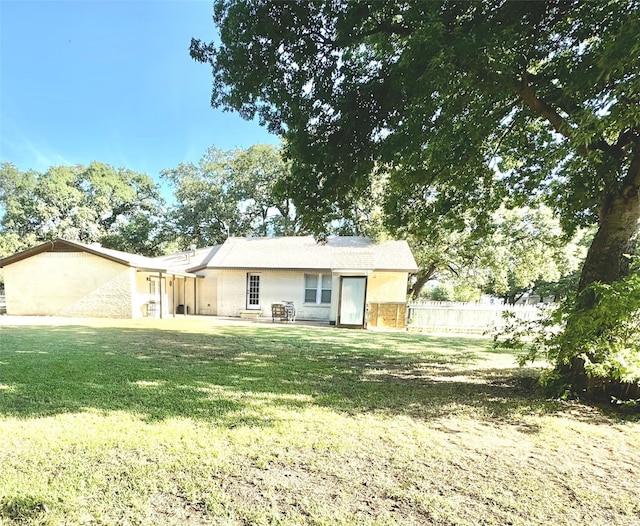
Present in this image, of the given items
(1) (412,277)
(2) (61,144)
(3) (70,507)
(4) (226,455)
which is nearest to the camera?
(3) (70,507)

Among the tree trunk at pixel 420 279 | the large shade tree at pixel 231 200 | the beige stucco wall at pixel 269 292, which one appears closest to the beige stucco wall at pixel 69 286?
the beige stucco wall at pixel 269 292

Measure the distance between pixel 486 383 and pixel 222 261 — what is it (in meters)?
14.9

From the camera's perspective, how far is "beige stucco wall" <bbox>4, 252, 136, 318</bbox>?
15.5 meters

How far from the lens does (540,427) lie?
3656 mm

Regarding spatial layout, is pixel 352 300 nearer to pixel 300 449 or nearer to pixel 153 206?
pixel 300 449

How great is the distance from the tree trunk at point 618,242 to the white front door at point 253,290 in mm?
14831

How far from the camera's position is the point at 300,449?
2.99m

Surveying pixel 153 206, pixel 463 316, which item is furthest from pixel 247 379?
→ pixel 153 206

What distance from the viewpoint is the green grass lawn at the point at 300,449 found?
218cm

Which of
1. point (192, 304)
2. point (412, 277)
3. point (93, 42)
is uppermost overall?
point (93, 42)

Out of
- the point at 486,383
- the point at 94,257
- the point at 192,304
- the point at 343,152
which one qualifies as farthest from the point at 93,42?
the point at 486,383

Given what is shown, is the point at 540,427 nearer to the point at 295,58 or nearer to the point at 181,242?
the point at 295,58

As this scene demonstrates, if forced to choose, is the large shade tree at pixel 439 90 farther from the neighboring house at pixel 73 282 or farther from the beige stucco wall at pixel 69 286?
the beige stucco wall at pixel 69 286

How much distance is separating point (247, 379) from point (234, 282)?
1283 cm
